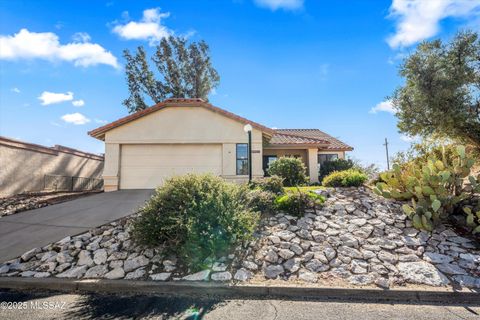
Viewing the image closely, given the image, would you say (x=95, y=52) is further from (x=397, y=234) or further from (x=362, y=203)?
(x=397, y=234)

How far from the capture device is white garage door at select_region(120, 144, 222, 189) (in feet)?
43.9

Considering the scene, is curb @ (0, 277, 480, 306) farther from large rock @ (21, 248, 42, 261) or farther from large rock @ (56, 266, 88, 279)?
large rock @ (21, 248, 42, 261)

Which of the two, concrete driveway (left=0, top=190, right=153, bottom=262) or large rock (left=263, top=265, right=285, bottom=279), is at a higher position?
concrete driveway (left=0, top=190, right=153, bottom=262)

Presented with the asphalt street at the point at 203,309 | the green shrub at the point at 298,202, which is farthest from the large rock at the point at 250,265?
the green shrub at the point at 298,202

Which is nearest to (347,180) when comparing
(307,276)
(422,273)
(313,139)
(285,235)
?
(285,235)

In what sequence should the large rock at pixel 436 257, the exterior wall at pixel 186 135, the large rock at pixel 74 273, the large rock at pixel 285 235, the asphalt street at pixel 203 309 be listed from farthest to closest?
the exterior wall at pixel 186 135, the large rock at pixel 285 235, the large rock at pixel 436 257, the large rock at pixel 74 273, the asphalt street at pixel 203 309

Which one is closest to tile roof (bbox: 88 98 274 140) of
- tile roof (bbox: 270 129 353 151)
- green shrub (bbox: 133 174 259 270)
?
tile roof (bbox: 270 129 353 151)

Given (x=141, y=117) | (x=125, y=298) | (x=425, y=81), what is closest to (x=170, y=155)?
(x=141, y=117)

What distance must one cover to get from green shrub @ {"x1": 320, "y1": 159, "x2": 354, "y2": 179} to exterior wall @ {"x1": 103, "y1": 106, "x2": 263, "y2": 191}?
5.75 meters

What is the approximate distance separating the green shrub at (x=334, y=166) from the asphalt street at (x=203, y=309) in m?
13.3

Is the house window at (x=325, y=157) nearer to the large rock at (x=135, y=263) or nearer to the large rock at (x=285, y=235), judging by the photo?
the large rock at (x=285, y=235)

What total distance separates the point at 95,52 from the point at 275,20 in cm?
701

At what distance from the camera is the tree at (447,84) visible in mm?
8508

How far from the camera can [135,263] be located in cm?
495
